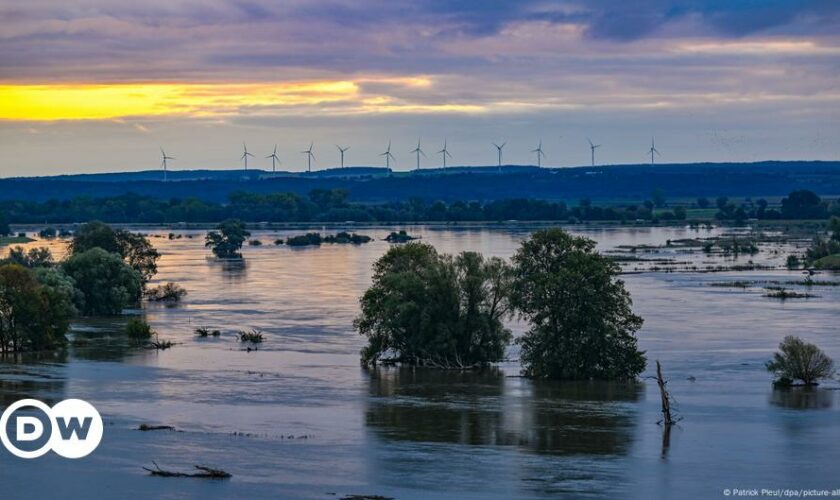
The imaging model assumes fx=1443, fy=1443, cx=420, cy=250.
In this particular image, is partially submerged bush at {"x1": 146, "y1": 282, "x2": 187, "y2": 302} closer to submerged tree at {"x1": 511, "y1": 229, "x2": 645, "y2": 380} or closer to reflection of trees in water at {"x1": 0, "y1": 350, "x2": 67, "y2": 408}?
reflection of trees in water at {"x1": 0, "y1": 350, "x2": 67, "y2": 408}

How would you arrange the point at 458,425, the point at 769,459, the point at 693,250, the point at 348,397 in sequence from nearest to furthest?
the point at 769,459 → the point at 458,425 → the point at 348,397 → the point at 693,250

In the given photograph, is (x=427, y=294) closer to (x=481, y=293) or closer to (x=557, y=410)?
(x=481, y=293)

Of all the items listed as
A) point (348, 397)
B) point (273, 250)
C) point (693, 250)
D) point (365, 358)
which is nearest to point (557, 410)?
point (348, 397)

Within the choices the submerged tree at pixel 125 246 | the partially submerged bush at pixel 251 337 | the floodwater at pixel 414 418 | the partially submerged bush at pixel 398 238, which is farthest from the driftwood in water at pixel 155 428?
the partially submerged bush at pixel 398 238

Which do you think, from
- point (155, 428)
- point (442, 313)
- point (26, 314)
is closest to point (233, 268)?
point (26, 314)

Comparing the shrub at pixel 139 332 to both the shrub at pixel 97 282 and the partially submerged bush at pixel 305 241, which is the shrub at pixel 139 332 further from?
the partially submerged bush at pixel 305 241

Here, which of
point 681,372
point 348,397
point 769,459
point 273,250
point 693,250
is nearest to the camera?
point 769,459

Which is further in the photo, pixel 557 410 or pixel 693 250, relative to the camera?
pixel 693 250

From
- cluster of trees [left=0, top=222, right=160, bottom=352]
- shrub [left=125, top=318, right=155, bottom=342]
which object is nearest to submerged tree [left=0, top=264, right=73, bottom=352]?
cluster of trees [left=0, top=222, right=160, bottom=352]
